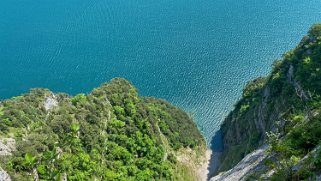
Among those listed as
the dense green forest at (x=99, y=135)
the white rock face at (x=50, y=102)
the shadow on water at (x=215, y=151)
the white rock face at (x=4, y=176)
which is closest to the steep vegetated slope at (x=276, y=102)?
the shadow on water at (x=215, y=151)

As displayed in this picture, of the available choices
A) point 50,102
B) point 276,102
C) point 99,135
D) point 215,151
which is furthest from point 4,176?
point 215,151

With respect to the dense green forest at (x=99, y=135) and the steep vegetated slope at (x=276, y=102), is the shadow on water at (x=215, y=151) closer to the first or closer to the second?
the steep vegetated slope at (x=276, y=102)

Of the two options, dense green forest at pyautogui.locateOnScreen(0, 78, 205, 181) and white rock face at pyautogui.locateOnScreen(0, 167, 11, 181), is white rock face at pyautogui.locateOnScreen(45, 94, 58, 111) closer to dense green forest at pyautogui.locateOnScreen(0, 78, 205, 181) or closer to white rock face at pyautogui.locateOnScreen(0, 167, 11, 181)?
A: dense green forest at pyautogui.locateOnScreen(0, 78, 205, 181)

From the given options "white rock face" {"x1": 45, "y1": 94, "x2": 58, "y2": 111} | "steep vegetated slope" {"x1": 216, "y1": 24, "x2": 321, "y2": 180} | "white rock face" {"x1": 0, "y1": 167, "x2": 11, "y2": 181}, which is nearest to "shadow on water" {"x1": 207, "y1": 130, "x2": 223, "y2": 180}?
"steep vegetated slope" {"x1": 216, "y1": 24, "x2": 321, "y2": 180}

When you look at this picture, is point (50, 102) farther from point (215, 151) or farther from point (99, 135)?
point (215, 151)

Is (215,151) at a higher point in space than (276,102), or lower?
higher

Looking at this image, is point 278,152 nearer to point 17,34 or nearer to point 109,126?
point 109,126
